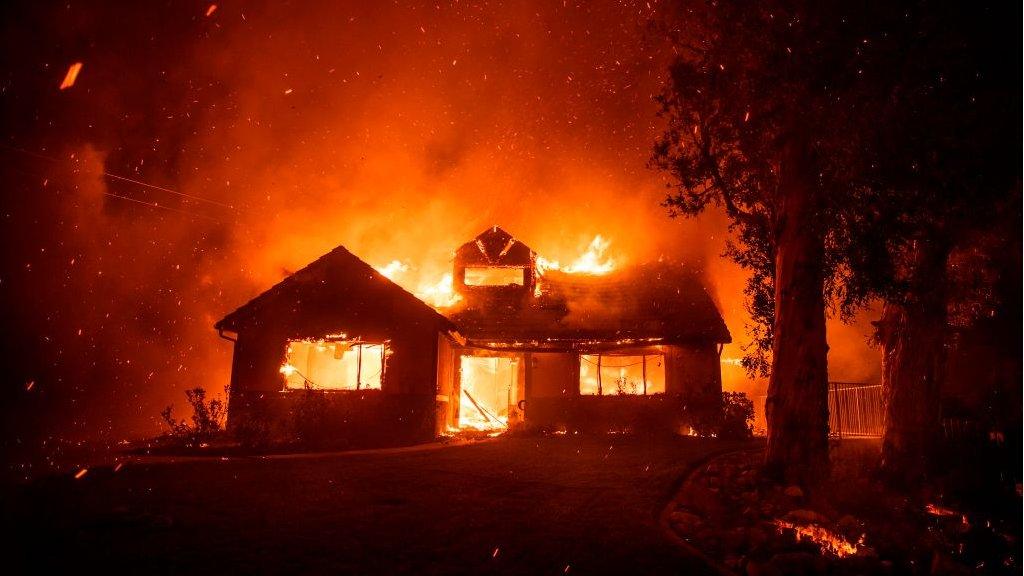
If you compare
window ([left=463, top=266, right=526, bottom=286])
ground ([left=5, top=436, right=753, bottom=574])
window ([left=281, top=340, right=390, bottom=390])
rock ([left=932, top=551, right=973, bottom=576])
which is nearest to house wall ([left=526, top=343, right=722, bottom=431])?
window ([left=463, top=266, right=526, bottom=286])

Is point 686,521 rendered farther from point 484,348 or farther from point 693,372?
point 484,348

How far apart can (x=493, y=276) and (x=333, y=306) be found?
Answer: 8522 mm

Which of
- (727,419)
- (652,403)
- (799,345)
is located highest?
(799,345)

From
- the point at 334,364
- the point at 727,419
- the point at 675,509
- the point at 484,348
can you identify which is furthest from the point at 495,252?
the point at 675,509

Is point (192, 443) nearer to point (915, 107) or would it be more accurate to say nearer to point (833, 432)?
point (915, 107)

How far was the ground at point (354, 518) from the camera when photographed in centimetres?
513

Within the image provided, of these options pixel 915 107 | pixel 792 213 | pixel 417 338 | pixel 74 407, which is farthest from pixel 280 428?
pixel 74 407

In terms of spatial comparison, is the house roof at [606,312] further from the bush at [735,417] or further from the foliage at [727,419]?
the foliage at [727,419]

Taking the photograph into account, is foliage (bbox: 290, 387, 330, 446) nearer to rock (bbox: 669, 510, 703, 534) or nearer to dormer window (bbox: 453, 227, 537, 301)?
dormer window (bbox: 453, 227, 537, 301)

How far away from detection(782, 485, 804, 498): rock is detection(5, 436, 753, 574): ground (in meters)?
1.68

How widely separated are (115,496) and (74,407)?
30.4 m

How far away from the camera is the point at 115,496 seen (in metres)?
7.41

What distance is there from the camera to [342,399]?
17203 mm

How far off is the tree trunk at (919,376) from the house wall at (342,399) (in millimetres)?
11866
